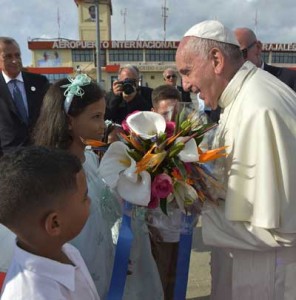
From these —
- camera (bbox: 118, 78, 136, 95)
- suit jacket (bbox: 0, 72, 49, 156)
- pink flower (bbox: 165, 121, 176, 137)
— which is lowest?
suit jacket (bbox: 0, 72, 49, 156)

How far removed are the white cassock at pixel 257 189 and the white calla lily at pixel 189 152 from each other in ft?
0.79

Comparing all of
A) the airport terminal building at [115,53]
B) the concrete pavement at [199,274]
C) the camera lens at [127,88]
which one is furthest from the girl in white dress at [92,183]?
the airport terminal building at [115,53]

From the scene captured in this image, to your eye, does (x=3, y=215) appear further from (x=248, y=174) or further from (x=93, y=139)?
(x=248, y=174)

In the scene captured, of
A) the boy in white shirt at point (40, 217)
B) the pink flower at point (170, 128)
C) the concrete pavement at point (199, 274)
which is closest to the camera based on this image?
the boy in white shirt at point (40, 217)

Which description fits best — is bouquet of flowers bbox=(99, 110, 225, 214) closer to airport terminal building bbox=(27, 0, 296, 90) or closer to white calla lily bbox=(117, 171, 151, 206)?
white calla lily bbox=(117, 171, 151, 206)

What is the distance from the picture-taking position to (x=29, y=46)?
57906mm

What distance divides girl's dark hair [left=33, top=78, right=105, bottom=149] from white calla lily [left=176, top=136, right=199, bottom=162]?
2.19 feet

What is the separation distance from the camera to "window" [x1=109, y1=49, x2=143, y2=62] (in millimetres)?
58844

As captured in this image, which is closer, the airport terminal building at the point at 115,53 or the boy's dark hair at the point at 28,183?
the boy's dark hair at the point at 28,183

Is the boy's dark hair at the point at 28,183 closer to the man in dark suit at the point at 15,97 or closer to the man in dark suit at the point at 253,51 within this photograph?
the man in dark suit at the point at 15,97

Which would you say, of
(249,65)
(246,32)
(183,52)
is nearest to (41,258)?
(183,52)

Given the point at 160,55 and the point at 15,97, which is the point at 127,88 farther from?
the point at 160,55

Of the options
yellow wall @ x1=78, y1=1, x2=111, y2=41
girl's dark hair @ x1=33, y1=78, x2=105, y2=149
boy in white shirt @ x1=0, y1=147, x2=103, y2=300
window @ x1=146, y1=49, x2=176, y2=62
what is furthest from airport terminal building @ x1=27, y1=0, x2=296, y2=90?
boy in white shirt @ x1=0, y1=147, x2=103, y2=300

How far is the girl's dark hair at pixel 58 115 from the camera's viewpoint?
1.96 meters
